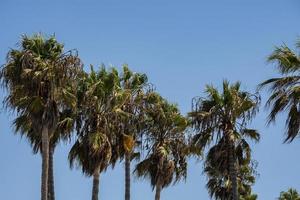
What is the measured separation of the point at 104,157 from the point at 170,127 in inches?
270

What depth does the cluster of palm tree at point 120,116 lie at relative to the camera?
2822 centimetres

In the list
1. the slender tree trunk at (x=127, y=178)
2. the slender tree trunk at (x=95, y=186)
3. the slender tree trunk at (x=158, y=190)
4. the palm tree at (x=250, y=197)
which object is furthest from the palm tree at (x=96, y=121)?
the palm tree at (x=250, y=197)

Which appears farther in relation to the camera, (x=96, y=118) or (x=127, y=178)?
(x=127, y=178)

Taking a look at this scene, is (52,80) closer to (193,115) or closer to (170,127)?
(193,115)

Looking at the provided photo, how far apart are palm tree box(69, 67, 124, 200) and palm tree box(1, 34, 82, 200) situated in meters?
2.55

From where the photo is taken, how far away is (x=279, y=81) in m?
24.9

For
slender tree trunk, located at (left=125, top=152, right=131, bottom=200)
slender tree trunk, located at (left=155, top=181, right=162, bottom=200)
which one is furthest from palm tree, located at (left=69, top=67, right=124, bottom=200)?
slender tree trunk, located at (left=155, top=181, right=162, bottom=200)

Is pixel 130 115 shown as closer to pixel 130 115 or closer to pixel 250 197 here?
pixel 130 115

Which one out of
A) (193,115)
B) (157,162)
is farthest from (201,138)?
(157,162)

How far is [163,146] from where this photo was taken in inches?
1435

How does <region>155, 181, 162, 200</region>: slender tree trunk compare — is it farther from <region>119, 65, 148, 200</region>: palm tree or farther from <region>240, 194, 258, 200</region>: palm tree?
<region>240, 194, 258, 200</region>: palm tree

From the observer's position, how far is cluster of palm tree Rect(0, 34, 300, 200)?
2822cm

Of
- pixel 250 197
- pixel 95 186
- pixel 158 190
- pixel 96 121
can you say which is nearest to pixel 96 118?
pixel 96 121

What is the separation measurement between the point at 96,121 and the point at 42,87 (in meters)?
4.44
